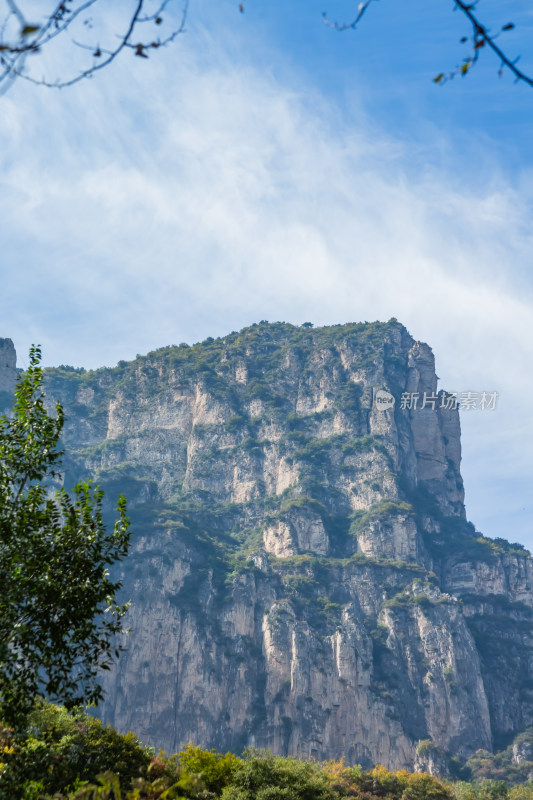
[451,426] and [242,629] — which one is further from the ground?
[451,426]

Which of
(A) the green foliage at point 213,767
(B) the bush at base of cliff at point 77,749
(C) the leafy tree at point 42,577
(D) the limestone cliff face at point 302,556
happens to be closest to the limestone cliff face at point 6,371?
(D) the limestone cliff face at point 302,556

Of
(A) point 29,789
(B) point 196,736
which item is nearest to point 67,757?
(A) point 29,789

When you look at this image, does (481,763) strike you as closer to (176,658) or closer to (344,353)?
(176,658)

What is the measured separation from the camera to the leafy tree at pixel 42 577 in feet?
43.0

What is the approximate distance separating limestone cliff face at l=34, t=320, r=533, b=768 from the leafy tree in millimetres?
84368

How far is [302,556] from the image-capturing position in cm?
11362

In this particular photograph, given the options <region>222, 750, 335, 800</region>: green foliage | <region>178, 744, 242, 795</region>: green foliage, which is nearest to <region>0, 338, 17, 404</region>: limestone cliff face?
<region>178, 744, 242, 795</region>: green foliage

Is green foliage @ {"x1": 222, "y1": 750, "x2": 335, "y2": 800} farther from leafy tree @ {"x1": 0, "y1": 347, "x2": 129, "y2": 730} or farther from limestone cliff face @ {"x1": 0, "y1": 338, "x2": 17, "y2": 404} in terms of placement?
limestone cliff face @ {"x1": 0, "y1": 338, "x2": 17, "y2": 404}

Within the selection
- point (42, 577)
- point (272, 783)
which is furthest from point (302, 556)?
point (42, 577)

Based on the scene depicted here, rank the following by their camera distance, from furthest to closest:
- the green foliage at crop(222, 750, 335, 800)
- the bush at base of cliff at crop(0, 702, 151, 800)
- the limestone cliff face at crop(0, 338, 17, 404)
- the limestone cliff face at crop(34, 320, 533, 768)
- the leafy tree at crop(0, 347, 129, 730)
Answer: the limestone cliff face at crop(0, 338, 17, 404) → the limestone cliff face at crop(34, 320, 533, 768) → the green foliage at crop(222, 750, 335, 800) → the bush at base of cliff at crop(0, 702, 151, 800) → the leafy tree at crop(0, 347, 129, 730)

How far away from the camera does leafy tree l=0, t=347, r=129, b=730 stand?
1312 cm

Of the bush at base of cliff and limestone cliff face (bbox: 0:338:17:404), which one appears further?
limestone cliff face (bbox: 0:338:17:404)

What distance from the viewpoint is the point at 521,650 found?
351 feet

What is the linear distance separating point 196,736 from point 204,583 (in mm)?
21403
